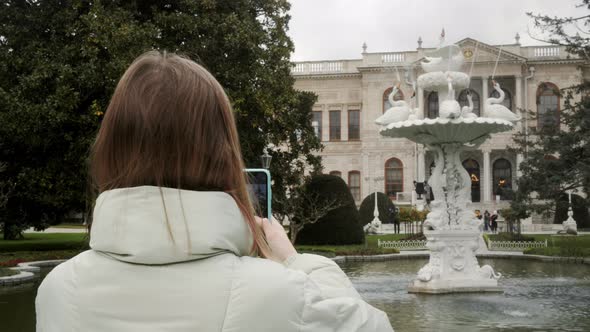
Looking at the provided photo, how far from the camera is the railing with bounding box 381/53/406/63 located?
→ 164ft

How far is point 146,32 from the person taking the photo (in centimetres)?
1625

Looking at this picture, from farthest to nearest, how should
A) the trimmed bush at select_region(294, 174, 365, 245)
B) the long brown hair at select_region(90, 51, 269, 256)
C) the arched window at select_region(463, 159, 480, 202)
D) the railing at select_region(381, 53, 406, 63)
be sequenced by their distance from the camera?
the railing at select_region(381, 53, 406, 63)
the arched window at select_region(463, 159, 480, 202)
the trimmed bush at select_region(294, 174, 365, 245)
the long brown hair at select_region(90, 51, 269, 256)

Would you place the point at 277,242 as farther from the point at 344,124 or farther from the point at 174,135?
the point at 344,124

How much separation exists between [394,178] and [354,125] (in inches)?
186

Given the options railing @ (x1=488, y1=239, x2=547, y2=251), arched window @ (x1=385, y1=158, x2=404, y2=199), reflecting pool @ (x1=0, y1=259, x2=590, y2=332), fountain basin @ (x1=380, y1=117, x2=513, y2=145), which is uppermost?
arched window @ (x1=385, y1=158, x2=404, y2=199)

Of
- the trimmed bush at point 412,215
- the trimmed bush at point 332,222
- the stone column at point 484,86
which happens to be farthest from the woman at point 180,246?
the stone column at point 484,86

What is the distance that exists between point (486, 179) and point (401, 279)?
36598mm

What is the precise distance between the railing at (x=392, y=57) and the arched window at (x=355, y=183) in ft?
26.0

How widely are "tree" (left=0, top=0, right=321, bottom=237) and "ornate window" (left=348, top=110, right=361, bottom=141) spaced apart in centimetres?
3272

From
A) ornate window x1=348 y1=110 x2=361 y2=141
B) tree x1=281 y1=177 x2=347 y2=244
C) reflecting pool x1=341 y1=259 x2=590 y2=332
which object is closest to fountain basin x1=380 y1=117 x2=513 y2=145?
reflecting pool x1=341 y1=259 x2=590 y2=332

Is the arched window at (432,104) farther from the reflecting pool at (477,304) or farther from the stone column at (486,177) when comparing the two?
the reflecting pool at (477,304)

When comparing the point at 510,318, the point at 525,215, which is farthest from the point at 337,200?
the point at 510,318

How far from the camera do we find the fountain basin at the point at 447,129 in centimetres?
1060

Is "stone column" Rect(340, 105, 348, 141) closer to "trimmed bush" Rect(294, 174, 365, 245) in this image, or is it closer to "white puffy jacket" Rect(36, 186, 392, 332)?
"trimmed bush" Rect(294, 174, 365, 245)
